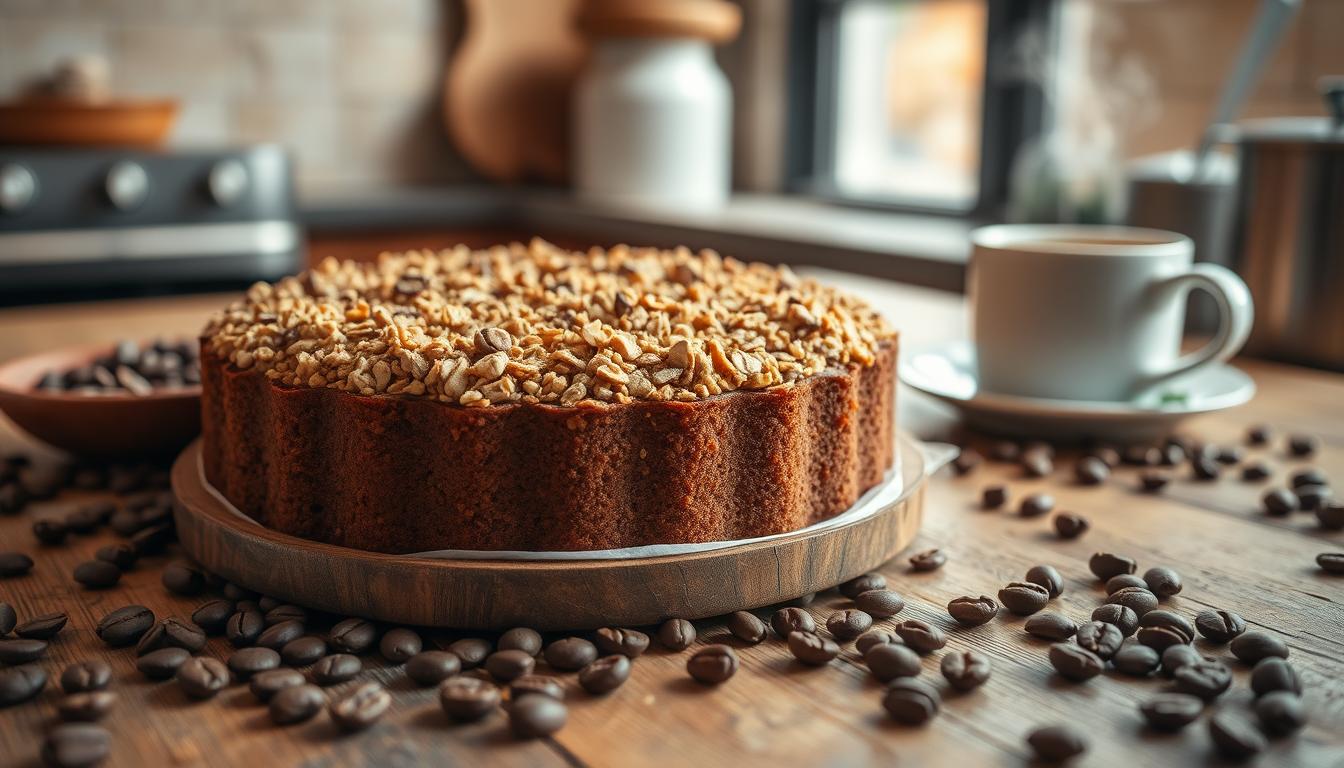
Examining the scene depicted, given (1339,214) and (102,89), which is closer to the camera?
(1339,214)

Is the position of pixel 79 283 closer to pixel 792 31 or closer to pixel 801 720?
pixel 792 31

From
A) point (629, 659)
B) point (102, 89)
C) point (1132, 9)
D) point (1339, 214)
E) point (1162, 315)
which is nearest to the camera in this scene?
point (629, 659)

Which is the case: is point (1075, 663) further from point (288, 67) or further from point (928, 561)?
point (288, 67)

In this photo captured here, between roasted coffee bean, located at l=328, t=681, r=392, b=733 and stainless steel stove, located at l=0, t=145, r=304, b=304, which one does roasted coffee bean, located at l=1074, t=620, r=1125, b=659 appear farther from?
stainless steel stove, located at l=0, t=145, r=304, b=304

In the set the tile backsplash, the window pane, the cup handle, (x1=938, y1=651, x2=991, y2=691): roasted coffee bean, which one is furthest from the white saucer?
the tile backsplash

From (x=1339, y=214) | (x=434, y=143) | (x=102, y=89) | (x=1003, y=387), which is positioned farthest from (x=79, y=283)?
(x=1339, y=214)

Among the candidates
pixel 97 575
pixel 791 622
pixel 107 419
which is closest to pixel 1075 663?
pixel 791 622
